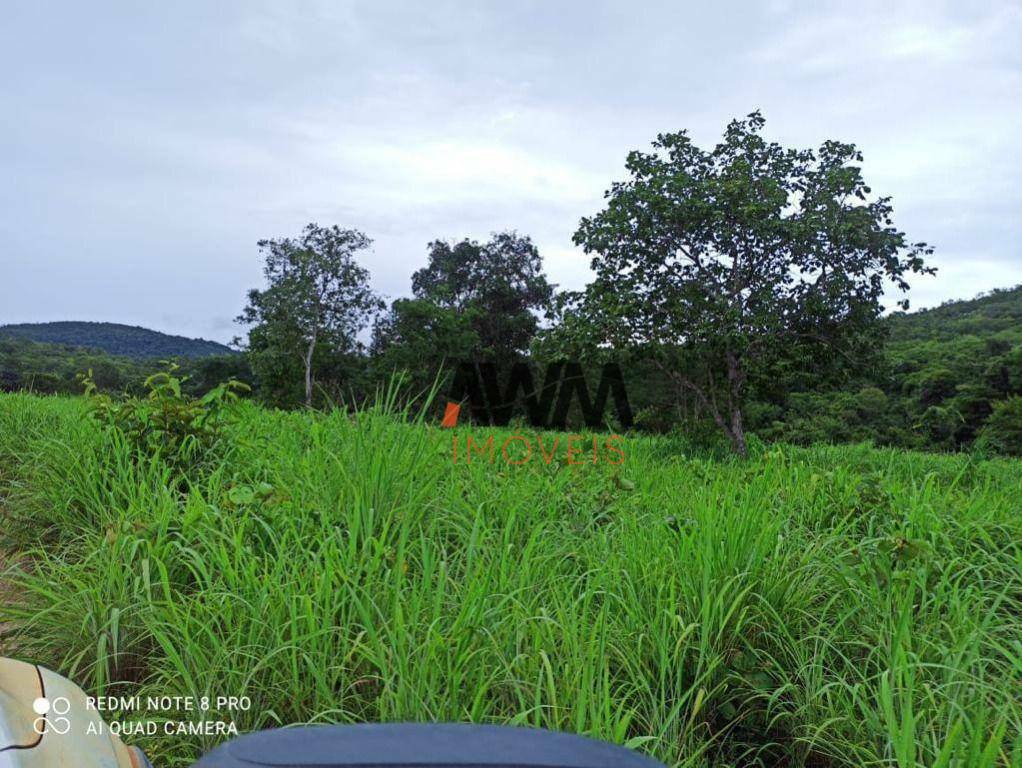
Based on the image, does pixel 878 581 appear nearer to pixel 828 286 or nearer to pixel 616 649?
pixel 616 649

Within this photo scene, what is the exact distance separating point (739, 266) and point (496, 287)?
781 inches

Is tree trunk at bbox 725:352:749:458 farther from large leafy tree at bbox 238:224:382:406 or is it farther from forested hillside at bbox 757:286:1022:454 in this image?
large leafy tree at bbox 238:224:382:406

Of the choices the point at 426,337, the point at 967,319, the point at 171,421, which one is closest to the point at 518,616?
the point at 171,421

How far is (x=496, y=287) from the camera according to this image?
2959 centimetres

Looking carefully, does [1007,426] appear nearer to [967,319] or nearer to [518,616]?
[967,319]

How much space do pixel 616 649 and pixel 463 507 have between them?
1.21 m

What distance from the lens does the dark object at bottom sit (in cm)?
52

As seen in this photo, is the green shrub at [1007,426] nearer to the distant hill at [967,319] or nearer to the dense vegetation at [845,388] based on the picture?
the dense vegetation at [845,388]

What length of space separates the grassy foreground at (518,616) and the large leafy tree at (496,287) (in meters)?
25.6

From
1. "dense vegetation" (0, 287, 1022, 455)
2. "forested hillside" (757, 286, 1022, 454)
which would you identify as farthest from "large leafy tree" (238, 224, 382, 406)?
"forested hillside" (757, 286, 1022, 454)

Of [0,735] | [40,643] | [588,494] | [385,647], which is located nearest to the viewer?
[0,735]

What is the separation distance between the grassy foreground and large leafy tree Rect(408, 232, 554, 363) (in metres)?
25.6

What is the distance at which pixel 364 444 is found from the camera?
2877 mm

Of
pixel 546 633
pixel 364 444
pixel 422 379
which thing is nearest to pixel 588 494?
pixel 364 444
